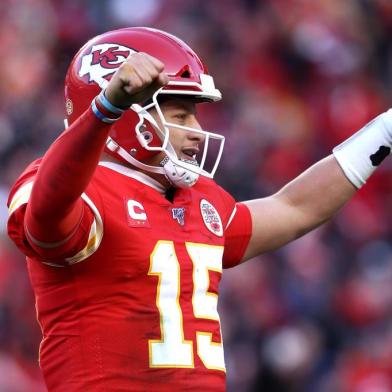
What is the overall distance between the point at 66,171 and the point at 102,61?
636 mm

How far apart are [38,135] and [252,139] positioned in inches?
57.7

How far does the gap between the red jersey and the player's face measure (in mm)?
167

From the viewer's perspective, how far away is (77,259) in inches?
121

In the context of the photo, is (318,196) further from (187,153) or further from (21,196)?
(21,196)

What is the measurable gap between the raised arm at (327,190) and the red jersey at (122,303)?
1.79 ft

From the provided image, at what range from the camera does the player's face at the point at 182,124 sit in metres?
3.33

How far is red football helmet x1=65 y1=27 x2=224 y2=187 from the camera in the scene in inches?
130

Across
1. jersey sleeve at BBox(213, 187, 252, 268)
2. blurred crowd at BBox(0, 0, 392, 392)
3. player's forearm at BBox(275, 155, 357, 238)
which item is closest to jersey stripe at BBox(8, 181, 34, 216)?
jersey sleeve at BBox(213, 187, 252, 268)

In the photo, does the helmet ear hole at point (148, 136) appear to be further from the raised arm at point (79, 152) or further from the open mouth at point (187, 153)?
the raised arm at point (79, 152)

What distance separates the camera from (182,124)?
11.0 ft

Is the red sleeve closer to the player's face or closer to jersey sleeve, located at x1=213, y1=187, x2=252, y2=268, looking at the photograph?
jersey sleeve, located at x1=213, y1=187, x2=252, y2=268

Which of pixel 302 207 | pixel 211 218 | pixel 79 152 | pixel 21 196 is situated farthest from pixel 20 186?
pixel 302 207

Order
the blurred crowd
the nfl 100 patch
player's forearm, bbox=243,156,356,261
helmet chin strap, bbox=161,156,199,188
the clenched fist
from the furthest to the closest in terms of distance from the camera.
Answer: the blurred crowd < player's forearm, bbox=243,156,356,261 < the nfl 100 patch < helmet chin strap, bbox=161,156,199,188 < the clenched fist

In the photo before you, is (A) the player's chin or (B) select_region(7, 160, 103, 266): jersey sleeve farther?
(A) the player's chin
